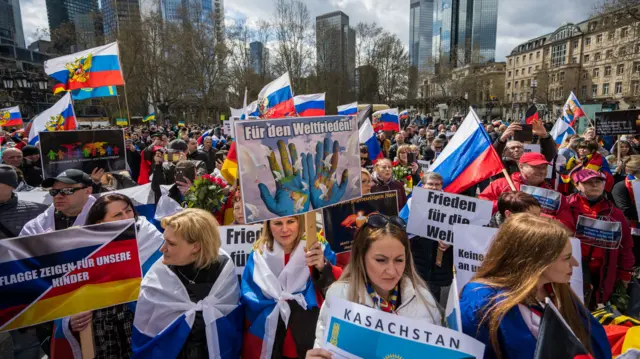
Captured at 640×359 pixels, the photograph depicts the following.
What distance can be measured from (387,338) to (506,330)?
0.54 m

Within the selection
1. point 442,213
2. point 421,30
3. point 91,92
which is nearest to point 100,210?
point 442,213

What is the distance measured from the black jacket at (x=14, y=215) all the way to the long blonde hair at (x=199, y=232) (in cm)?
221

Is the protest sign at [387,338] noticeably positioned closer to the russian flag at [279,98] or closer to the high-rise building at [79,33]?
the russian flag at [279,98]

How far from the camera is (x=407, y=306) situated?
1854 millimetres

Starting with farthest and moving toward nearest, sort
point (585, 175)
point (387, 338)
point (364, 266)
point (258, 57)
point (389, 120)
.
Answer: point (258, 57) < point (389, 120) < point (585, 175) < point (364, 266) < point (387, 338)

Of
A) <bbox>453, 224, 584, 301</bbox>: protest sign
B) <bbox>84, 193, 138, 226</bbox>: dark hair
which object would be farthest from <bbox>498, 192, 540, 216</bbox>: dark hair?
<bbox>84, 193, 138, 226</bbox>: dark hair

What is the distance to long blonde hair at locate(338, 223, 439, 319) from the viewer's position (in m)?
1.88

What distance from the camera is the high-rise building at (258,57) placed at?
46.0 metres

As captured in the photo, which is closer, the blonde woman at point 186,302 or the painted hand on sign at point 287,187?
the painted hand on sign at point 287,187

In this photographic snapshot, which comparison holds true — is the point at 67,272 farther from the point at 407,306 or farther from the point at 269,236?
the point at 407,306

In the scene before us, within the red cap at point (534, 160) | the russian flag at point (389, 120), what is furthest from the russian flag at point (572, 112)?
the red cap at point (534, 160)

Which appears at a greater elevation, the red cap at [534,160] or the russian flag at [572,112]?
the russian flag at [572,112]

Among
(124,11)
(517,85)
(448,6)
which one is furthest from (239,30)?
(448,6)

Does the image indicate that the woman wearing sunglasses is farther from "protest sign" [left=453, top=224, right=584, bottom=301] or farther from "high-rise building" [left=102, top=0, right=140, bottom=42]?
"high-rise building" [left=102, top=0, right=140, bottom=42]
